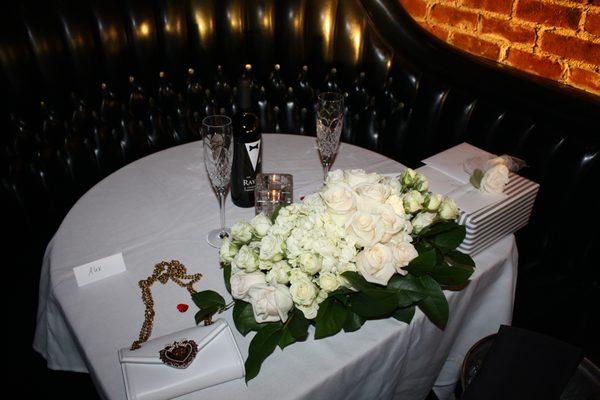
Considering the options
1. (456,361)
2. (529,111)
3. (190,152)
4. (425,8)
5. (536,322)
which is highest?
(425,8)

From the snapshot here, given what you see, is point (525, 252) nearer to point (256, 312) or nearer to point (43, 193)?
point (256, 312)

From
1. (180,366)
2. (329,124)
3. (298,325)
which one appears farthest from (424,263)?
(329,124)

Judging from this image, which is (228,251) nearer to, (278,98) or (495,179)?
(495,179)

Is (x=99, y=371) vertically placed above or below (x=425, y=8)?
below

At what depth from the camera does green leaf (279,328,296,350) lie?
2.89 ft

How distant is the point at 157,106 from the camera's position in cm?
214

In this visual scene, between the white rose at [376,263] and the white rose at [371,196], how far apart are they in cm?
8

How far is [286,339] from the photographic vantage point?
2.90ft

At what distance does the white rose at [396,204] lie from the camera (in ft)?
2.91

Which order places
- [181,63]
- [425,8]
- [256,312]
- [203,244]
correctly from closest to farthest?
1. [256,312]
2. [203,244]
3. [181,63]
4. [425,8]

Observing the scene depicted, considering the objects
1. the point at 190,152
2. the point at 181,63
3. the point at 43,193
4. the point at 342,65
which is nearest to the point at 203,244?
the point at 190,152

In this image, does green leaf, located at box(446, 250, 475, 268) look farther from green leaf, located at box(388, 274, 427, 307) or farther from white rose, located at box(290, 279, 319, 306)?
white rose, located at box(290, 279, 319, 306)

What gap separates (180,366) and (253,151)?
600 mm

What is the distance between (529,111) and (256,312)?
1.34 metres
